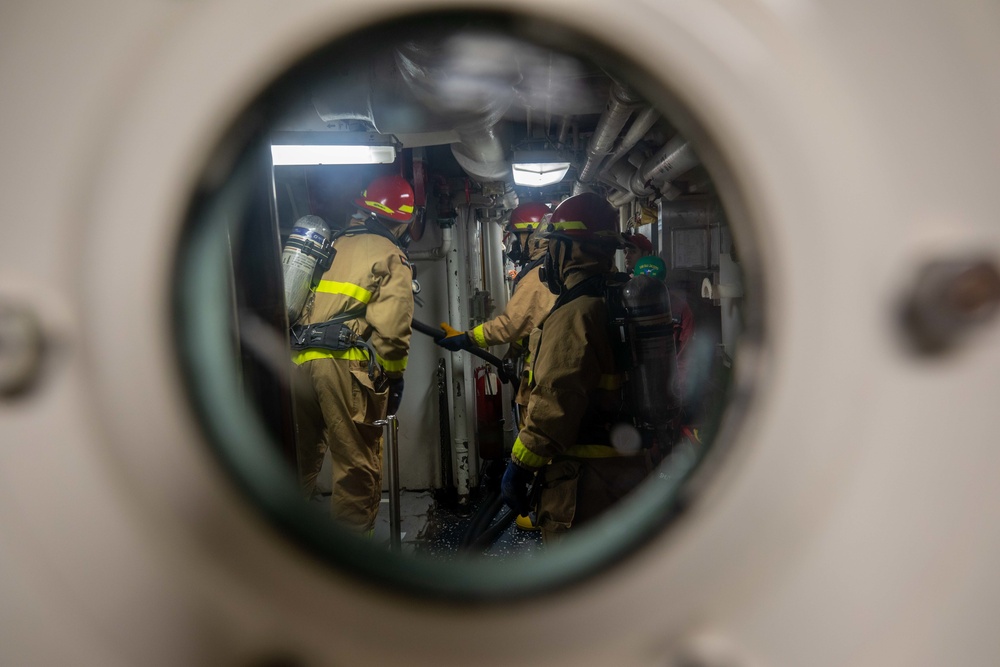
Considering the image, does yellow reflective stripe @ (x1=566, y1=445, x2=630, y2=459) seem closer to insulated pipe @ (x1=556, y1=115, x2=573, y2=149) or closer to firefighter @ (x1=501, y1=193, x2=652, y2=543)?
firefighter @ (x1=501, y1=193, x2=652, y2=543)

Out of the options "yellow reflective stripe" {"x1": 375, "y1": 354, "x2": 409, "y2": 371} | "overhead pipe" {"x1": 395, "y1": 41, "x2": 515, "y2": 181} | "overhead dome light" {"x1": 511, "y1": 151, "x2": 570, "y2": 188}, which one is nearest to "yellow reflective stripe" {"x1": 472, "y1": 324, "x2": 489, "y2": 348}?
"yellow reflective stripe" {"x1": 375, "y1": 354, "x2": 409, "y2": 371}

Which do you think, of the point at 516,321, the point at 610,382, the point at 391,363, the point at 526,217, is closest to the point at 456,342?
the point at 516,321

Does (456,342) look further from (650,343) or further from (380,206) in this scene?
(650,343)

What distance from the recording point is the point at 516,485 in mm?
1659

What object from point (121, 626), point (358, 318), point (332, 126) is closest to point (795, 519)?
point (121, 626)

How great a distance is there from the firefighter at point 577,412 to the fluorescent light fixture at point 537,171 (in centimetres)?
119

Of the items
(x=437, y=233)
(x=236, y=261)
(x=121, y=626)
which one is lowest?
(x=121, y=626)

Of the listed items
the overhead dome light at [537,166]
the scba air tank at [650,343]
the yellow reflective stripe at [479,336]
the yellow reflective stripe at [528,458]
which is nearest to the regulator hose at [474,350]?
the yellow reflective stripe at [479,336]

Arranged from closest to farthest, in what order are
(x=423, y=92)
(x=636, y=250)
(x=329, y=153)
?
(x=423, y=92), (x=329, y=153), (x=636, y=250)

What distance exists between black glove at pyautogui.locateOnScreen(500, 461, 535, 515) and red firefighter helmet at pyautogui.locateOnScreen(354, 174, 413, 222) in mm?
1280

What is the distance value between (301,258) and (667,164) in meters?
1.50

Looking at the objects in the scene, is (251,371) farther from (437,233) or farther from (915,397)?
(437,233)

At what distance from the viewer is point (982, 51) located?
0.83 ft

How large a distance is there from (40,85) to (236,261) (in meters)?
0.31
